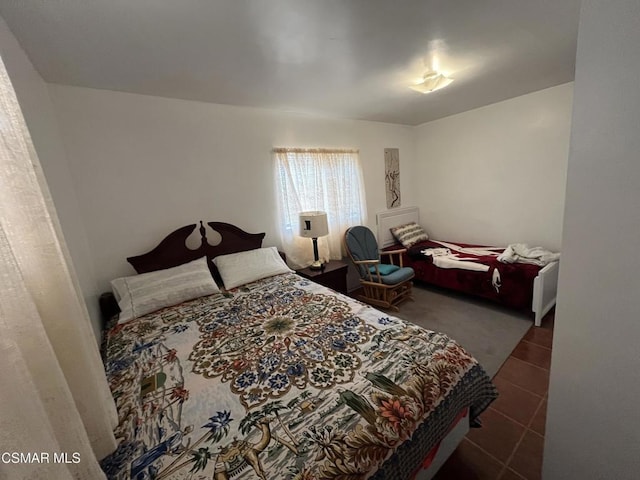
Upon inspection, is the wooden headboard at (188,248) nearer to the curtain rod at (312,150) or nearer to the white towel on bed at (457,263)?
the curtain rod at (312,150)

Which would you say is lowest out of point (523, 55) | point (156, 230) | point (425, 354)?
point (425, 354)

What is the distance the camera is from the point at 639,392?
0.79 meters

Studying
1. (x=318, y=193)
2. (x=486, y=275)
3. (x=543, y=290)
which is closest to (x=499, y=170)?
(x=486, y=275)

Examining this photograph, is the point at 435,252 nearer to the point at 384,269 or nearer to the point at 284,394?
the point at 384,269

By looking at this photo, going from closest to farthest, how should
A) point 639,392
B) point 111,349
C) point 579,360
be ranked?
1. point 639,392
2. point 579,360
3. point 111,349

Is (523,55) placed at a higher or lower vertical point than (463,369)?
higher

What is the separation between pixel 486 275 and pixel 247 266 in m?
2.63

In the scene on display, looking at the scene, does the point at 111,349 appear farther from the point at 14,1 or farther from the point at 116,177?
the point at 14,1

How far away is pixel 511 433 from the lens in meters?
1.51

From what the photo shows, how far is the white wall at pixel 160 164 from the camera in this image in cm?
192

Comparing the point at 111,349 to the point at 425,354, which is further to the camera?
the point at 111,349

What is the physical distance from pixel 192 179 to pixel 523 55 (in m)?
2.93

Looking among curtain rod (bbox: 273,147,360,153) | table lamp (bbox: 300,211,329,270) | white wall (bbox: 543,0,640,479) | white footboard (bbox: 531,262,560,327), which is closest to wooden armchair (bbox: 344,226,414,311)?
table lamp (bbox: 300,211,329,270)

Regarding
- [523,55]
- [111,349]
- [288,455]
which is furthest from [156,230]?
[523,55]
